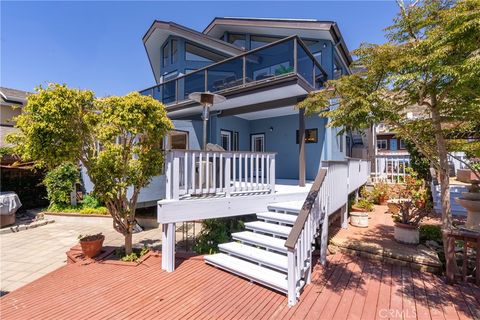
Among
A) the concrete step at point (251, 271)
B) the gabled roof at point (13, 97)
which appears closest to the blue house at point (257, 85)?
the concrete step at point (251, 271)

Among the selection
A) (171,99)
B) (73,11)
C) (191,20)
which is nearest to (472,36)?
(171,99)

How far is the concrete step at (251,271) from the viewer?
11.7ft

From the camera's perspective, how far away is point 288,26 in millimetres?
10586

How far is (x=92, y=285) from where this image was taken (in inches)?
152

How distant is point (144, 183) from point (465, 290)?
611cm

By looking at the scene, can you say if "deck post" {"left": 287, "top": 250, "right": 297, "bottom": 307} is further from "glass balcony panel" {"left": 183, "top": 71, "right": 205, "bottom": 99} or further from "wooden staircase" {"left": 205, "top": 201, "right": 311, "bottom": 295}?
"glass balcony panel" {"left": 183, "top": 71, "right": 205, "bottom": 99}

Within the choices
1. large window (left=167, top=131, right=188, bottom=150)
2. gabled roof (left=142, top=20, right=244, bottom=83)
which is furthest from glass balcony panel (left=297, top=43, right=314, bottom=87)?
gabled roof (left=142, top=20, right=244, bottom=83)

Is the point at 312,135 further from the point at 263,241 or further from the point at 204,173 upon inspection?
the point at 263,241

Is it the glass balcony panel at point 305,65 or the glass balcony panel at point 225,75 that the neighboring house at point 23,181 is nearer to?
the glass balcony panel at point 225,75

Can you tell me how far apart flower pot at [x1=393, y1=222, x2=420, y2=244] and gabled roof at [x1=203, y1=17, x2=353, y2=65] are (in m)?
7.36

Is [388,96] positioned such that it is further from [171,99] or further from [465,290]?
[171,99]

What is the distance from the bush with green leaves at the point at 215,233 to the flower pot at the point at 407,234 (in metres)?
3.58

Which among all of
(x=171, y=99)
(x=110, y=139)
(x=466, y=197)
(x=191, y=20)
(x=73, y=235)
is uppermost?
(x=191, y=20)

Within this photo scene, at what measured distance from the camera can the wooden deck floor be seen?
9.96ft
